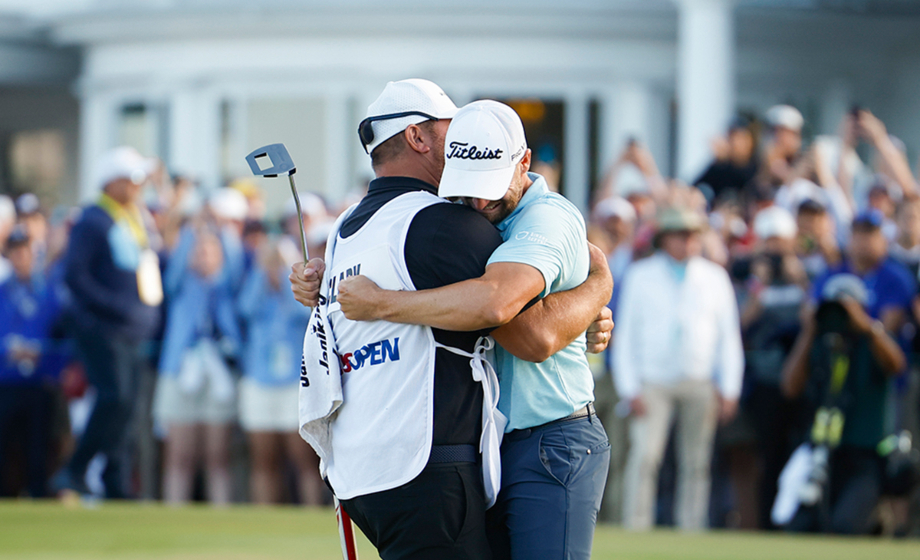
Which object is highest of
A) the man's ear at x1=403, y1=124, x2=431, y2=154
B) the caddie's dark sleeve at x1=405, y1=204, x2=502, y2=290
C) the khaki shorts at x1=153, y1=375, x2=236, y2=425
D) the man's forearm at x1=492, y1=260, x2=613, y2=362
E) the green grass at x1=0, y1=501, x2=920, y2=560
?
the man's ear at x1=403, y1=124, x2=431, y2=154

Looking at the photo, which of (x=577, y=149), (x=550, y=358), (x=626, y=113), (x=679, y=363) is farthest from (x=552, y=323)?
(x=577, y=149)

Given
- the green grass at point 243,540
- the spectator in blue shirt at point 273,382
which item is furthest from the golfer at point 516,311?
the spectator in blue shirt at point 273,382

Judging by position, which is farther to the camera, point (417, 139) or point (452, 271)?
point (417, 139)

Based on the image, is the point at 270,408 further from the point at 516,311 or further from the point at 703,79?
the point at 703,79

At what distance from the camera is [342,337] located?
3707 millimetres

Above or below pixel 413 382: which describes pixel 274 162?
above

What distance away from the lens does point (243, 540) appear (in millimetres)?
8133

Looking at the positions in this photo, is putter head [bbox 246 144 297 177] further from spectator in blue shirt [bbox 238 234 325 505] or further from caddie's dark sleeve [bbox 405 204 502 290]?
spectator in blue shirt [bbox 238 234 325 505]

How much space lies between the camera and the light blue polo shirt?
363 centimetres

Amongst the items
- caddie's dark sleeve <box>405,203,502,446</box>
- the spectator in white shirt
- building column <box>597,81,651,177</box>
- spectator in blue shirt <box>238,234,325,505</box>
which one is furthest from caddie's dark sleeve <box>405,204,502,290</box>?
building column <box>597,81,651,177</box>

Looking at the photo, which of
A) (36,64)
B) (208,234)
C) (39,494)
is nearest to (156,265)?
(208,234)

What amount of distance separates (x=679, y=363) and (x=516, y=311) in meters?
5.66

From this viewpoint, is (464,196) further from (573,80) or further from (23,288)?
(573,80)

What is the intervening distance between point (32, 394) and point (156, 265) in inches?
59.1
